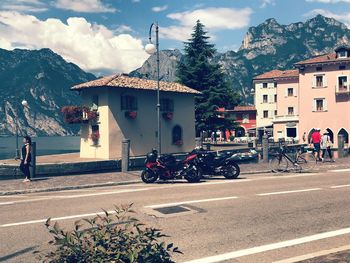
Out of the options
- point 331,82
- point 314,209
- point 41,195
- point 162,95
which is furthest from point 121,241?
point 331,82

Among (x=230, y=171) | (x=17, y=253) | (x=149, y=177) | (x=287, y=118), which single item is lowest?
(x=17, y=253)

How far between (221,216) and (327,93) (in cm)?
4921

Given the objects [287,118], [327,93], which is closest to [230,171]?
[327,93]

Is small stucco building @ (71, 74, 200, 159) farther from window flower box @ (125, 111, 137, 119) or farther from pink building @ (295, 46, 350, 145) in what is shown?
pink building @ (295, 46, 350, 145)

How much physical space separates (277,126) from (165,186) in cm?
5296

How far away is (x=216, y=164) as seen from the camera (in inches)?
615

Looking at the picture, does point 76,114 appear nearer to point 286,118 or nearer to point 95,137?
point 95,137

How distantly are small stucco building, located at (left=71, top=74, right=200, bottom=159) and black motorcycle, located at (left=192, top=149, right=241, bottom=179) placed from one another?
68.7 feet

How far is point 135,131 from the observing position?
37.4 m

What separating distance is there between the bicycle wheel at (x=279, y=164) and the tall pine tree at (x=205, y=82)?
92.0ft

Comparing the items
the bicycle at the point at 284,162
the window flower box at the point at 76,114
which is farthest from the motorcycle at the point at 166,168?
the window flower box at the point at 76,114

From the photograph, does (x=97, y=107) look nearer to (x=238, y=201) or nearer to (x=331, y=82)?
(x=238, y=201)

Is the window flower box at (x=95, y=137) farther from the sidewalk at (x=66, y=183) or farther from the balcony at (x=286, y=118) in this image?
the balcony at (x=286, y=118)

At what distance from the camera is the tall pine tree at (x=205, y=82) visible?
48531mm
